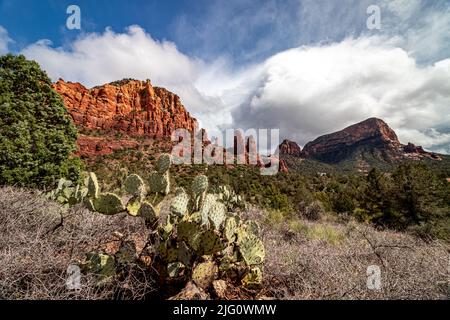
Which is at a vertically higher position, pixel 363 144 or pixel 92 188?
pixel 363 144

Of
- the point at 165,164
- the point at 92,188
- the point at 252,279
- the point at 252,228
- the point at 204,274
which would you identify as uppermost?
the point at 165,164

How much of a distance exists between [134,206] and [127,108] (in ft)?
252

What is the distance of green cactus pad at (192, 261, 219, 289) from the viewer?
7.55 feet

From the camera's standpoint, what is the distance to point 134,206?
2.65 metres

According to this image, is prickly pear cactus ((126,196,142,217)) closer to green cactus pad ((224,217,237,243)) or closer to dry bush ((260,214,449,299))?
green cactus pad ((224,217,237,243))

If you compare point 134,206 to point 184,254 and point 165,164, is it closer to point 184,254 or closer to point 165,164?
point 165,164

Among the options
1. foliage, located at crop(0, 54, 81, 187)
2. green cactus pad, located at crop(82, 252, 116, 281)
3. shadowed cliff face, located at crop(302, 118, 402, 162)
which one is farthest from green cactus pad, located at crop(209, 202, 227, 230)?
shadowed cliff face, located at crop(302, 118, 402, 162)

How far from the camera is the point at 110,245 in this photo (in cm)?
350

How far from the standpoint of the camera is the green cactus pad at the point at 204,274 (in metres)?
2.30

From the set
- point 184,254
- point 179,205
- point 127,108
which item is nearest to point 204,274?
point 184,254

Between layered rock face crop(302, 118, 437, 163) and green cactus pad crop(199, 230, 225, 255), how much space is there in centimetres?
7832

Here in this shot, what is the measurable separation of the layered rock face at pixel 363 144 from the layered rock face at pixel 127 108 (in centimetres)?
5318

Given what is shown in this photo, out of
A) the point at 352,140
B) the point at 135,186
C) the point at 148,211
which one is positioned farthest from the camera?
the point at 352,140

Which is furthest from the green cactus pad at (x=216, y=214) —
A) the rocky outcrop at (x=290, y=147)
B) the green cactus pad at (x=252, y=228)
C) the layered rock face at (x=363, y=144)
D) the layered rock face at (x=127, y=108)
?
the rocky outcrop at (x=290, y=147)
